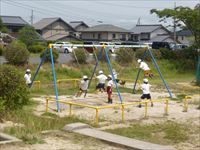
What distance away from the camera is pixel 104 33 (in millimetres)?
63000

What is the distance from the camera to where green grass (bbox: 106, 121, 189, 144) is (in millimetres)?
11523

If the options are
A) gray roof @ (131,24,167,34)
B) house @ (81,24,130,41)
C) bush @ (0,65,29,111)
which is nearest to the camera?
bush @ (0,65,29,111)

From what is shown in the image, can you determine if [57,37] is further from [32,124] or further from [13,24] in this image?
[32,124]

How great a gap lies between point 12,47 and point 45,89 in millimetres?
6759

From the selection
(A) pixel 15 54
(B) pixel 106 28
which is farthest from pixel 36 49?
(B) pixel 106 28

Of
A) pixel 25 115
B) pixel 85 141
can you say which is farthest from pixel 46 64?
pixel 85 141

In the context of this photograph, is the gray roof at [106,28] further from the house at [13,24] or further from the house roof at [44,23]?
the house at [13,24]

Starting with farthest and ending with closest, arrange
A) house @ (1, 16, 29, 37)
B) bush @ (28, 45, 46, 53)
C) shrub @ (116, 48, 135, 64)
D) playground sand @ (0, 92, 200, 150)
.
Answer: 1. house @ (1, 16, 29, 37)
2. bush @ (28, 45, 46, 53)
3. shrub @ (116, 48, 135, 64)
4. playground sand @ (0, 92, 200, 150)

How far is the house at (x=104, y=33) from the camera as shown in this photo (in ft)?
206

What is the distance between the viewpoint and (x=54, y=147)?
370 inches

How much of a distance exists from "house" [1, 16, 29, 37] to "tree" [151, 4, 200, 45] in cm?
2592

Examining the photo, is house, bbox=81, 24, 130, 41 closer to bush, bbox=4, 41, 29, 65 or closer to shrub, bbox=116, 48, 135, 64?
shrub, bbox=116, 48, 135, 64

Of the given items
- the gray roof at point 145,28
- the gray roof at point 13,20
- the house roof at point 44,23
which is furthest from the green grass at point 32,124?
the gray roof at point 145,28

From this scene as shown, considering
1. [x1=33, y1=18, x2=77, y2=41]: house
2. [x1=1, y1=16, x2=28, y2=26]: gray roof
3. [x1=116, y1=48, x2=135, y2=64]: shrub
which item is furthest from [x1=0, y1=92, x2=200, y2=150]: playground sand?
[x1=33, y1=18, x2=77, y2=41]: house
